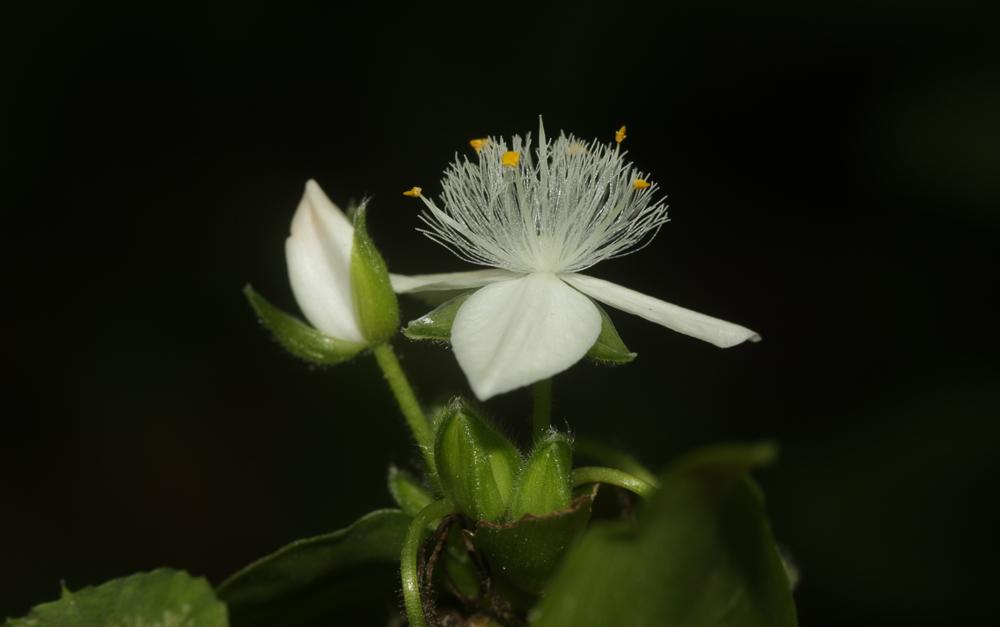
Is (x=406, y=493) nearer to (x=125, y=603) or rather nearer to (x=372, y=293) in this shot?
(x=372, y=293)

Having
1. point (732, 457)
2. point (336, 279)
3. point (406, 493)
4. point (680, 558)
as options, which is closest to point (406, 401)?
point (406, 493)

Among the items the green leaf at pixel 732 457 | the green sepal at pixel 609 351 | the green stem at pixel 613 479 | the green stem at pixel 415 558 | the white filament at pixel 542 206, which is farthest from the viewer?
the white filament at pixel 542 206

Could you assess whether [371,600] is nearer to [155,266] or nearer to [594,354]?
[594,354]

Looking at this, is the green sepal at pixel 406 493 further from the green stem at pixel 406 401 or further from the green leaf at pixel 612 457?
the green leaf at pixel 612 457

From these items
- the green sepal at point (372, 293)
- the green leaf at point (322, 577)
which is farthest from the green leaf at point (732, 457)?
the green sepal at point (372, 293)

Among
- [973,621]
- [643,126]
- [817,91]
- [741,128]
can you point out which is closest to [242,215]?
[643,126]

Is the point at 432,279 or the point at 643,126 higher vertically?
the point at 432,279
